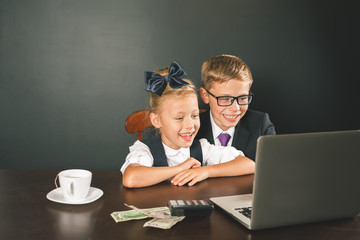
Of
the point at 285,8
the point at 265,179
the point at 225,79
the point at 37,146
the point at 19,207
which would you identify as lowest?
the point at 37,146

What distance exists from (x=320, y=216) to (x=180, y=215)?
374mm

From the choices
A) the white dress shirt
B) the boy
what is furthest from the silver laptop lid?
the boy

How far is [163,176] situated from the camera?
1.35m

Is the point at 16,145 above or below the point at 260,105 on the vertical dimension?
below

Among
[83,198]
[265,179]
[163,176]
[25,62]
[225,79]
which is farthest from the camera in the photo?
[25,62]

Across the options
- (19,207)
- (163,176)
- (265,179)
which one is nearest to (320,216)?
(265,179)

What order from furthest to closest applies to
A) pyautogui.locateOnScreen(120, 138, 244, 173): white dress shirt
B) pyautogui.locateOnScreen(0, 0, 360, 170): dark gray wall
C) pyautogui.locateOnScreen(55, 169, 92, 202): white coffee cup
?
1. pyautogui.locateOnScreen(0, 0, 360, 170): dark gray wall
2. pyautogui.locateOnScreen(120, 138, 244, 173): white dress shirt
3. pyautogui.locateOnScreen(55, 169, 92, 202): white coffee cup

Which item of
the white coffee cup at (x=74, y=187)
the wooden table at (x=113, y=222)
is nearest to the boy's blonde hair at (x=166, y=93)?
the wooden table at (x=113, y=222)

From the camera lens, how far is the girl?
1.37m

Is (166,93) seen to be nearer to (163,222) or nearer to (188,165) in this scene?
(188,165)

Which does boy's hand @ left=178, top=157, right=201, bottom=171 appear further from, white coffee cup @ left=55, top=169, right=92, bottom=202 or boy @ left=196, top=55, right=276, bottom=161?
boy @ left=196, top=55, right=276, bottom=161

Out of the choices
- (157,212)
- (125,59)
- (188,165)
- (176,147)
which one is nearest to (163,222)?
(157,212)

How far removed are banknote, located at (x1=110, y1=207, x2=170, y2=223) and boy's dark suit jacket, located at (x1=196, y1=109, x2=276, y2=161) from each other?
3.38 feet

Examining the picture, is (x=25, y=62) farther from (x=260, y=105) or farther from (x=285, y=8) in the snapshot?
(x=285, y=8)
